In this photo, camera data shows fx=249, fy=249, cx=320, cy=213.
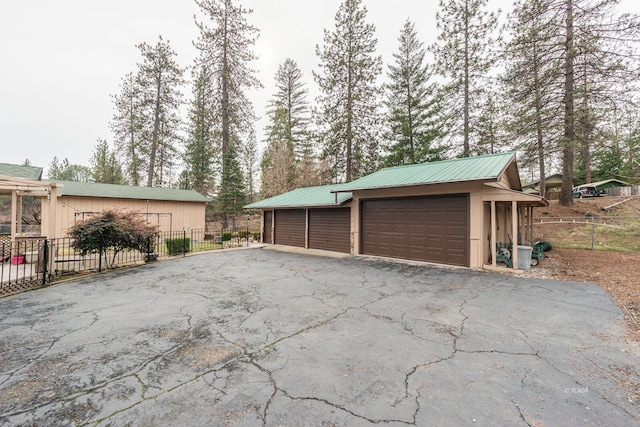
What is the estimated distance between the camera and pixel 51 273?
7.16 m

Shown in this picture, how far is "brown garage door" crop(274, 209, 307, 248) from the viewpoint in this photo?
14.2 m

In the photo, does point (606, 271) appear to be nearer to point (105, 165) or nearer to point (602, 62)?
point (602, 62)

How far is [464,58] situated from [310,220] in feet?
47.9

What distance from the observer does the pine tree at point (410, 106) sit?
1878cm

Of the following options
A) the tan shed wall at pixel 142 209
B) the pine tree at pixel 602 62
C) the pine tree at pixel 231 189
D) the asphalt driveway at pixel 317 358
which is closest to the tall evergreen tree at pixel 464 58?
the pine tree at pixel 602 62

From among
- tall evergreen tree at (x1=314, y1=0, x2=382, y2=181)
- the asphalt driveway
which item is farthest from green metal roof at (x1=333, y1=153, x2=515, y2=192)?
tall evergreen tree at (x1=314, y1=0, x2=382, y2=181)

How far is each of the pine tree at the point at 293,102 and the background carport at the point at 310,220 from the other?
42.3 ft

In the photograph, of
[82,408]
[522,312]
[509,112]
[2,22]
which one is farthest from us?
[509,112]

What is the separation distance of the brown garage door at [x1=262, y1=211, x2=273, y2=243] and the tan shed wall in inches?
279

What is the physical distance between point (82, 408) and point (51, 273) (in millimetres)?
7468

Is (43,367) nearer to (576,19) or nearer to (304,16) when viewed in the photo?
(304,16)

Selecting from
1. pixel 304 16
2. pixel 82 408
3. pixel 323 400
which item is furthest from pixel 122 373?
pixel 304 16

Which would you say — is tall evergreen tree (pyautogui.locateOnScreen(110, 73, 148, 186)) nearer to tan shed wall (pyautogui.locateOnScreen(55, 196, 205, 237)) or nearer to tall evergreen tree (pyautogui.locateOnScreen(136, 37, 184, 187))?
tall evergreen tree (pyautogui.locateOnScreen(136, 37, 184, 187))

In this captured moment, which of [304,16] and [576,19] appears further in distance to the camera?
[304,16]
